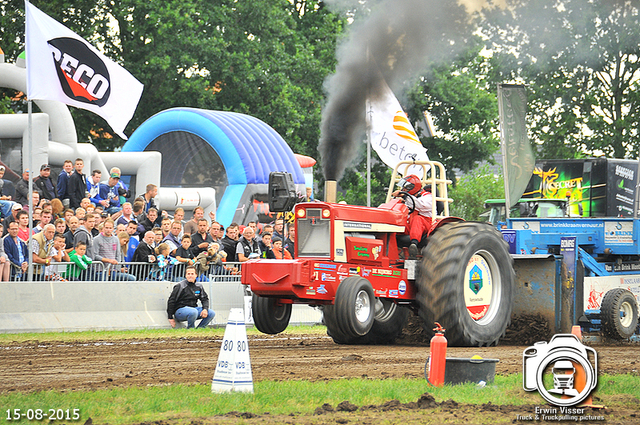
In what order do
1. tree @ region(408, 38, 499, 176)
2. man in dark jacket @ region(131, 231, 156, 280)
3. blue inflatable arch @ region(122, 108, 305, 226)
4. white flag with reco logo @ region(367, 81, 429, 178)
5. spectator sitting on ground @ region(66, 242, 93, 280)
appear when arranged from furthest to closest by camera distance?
tree @ region(408, 38, 499, 176) < blue inflatable arch @ region(122, 108, 305, 226) < white flag with reco logo @ region(367, 81, 429, 178) < man in dark jacket @ region(131, 231, 156, 280) < spectator sitting on ground @ region(66, 242, 93, 280)

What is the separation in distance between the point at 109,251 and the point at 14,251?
5.18ft

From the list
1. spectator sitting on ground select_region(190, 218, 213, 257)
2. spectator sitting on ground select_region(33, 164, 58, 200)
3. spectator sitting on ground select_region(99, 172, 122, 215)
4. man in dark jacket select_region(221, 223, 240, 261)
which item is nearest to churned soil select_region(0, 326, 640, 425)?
spectator sitting on ground select_region(190, 218, 213, 257)

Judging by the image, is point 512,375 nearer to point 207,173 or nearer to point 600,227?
point 600,227

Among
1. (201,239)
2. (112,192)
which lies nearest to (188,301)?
(201,239)

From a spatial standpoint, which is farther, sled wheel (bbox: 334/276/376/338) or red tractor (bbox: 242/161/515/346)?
red tractor (bbox: 242/161/515/346)

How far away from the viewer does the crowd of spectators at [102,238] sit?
13453 millimetres

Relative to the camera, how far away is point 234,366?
6734 millimetres

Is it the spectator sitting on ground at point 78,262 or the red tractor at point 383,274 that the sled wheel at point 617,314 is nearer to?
the red tractor at point 383,274

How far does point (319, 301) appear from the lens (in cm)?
1062

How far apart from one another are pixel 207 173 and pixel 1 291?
17754 mm

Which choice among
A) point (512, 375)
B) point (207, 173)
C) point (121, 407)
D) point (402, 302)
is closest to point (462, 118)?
point (207, 173)

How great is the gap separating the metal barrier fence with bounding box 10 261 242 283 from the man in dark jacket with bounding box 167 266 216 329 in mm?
663

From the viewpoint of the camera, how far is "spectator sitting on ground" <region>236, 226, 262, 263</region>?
52.9 feet

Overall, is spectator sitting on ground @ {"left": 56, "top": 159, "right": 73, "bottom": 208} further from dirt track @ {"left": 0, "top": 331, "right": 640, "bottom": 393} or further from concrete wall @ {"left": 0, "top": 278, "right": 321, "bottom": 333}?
dirt track @ {"left": 0, "top": 331, "right": 640, "bottom": 393}
